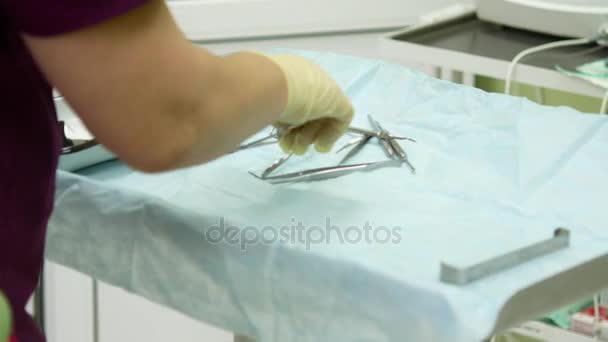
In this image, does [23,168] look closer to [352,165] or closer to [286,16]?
[352,165]

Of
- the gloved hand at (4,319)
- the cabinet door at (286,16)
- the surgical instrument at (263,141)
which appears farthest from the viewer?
the cabinet door at (286,16)

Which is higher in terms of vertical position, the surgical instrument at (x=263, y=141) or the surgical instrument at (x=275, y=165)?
the surgical instrument at (x=275, y=165)

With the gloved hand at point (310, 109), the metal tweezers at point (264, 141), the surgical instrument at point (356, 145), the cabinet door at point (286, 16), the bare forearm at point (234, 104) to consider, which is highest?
the bare forearm at point (234, 104)

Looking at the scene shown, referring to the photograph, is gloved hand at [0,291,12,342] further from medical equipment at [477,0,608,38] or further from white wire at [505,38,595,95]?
medical equipment at [477,0,608,38]

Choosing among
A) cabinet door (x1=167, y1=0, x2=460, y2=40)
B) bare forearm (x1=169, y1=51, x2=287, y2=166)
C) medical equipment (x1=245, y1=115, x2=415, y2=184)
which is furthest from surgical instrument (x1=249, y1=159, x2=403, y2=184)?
cabinet door (x1=167, y1=0, x2=460, y2=40)

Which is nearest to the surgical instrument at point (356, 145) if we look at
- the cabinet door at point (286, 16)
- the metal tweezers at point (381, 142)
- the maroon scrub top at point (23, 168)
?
the metal tweezers at point (381, 142)

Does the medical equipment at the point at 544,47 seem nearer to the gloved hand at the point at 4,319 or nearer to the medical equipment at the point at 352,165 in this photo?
the medical equipment at the point at 352,165

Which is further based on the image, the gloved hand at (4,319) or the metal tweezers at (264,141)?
the metal tweezers at (264,141)
